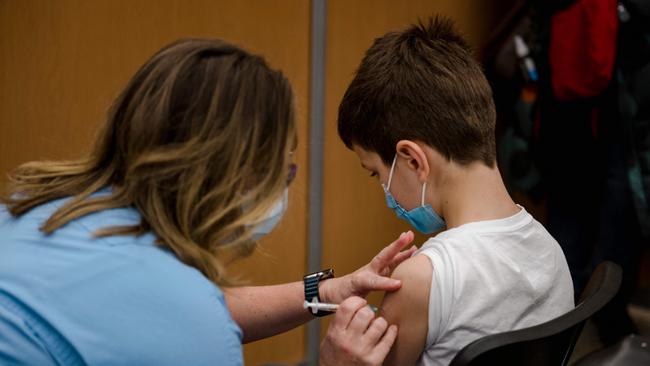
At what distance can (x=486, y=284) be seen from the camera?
1.02 m

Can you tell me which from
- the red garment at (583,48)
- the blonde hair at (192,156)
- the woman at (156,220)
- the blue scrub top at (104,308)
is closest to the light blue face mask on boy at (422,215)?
the woman at (156,220)

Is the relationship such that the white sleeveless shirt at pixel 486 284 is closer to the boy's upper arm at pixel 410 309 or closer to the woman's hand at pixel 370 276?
the boy's upper arm at pixel 410 309

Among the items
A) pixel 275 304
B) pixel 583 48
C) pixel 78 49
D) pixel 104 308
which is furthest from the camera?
pixel 583 48

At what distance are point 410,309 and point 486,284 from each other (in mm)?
127

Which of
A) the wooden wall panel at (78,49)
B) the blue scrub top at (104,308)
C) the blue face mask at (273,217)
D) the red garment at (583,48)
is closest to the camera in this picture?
the blue scrub top at (104,308)

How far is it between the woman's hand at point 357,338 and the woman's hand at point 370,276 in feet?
0.23

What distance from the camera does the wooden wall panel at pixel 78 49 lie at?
60.8 inches

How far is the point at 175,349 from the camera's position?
78cm

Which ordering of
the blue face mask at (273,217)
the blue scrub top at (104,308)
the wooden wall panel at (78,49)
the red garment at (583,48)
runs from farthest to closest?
the red garment at (583,48) → the wooden wall panel at (78,49) → the blue face mask at (273,217) → the blue scrub top at (104,308)

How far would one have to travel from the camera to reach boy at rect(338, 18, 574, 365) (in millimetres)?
1014

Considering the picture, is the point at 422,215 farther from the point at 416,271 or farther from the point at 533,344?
the point at 533,344

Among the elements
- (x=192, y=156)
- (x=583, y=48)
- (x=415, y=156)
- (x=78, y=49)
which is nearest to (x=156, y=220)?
(x=192, y=156)

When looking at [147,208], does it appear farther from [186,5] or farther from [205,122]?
[186,5]

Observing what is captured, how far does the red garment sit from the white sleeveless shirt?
1400 millimetres
